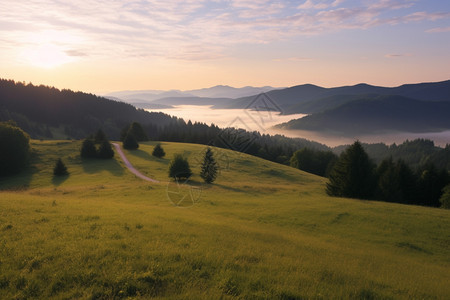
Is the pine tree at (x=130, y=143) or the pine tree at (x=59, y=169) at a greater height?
the pine tree at (x=130, y=143)

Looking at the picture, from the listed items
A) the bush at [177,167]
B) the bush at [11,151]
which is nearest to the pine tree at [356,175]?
the bush at [177,167]

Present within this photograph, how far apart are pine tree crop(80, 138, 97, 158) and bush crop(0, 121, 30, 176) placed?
1206cm

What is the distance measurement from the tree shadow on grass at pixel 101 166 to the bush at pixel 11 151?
12422mm

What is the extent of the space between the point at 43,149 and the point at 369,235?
83.5 metres

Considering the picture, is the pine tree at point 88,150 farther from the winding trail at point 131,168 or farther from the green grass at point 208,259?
the green grass at point 208,259

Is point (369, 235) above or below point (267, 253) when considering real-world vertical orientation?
below

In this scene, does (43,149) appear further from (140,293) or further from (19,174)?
(140,293)

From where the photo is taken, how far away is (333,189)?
43.5 metres

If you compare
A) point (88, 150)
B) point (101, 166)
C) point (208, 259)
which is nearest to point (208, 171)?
point (101, 166)

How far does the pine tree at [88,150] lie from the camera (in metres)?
67.1

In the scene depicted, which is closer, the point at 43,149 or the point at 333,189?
the point at 333,189

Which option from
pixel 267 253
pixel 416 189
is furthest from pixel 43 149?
pixel 416 189

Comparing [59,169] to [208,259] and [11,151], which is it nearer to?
[11,151]

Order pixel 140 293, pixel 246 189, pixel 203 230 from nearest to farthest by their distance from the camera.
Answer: pixel 140 293, pixel 203 230, pixel 246 189
